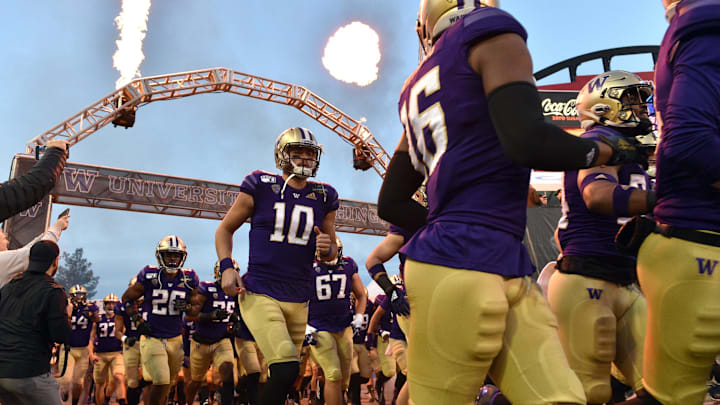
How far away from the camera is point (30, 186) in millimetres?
3045

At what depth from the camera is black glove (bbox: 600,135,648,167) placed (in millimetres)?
1866

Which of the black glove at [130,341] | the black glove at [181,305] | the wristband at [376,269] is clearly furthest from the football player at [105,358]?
the wristband at [376,269]

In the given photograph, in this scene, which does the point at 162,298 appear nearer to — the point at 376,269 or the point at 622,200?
the point at 376,269

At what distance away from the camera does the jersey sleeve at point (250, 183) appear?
4.79 metres

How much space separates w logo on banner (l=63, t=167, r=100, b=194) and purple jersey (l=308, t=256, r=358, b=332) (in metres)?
17.3

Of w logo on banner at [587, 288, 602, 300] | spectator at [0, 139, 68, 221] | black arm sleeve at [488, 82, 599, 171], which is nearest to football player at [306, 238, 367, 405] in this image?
spectator at [0, 139, 68, 221]

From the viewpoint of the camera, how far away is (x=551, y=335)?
176 centimetres

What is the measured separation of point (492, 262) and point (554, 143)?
411mm

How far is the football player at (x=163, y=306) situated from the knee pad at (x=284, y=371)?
4.60 meters

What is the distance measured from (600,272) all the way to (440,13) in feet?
6.11

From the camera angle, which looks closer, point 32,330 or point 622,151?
point 622,151

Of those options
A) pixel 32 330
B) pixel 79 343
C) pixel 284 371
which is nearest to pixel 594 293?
pixel 284 371

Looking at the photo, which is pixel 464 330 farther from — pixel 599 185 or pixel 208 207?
pixel 208 207

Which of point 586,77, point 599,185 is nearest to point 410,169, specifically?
point 599,185
